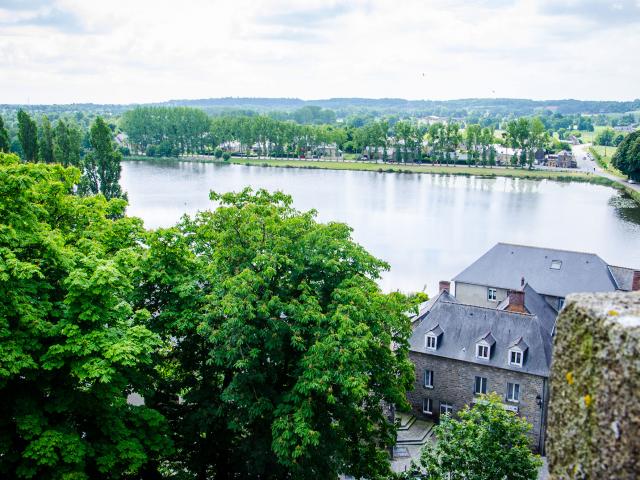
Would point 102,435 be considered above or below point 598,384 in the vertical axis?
below

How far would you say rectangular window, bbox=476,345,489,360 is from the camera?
24797 mm

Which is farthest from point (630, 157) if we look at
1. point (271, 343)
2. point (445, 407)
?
point (271, 343)

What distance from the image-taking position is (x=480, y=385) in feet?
82.1

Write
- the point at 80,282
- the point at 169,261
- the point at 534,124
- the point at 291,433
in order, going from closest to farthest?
the point at 80,282 < the point at 291,433 < the point at 169,261 < the point at 534,124

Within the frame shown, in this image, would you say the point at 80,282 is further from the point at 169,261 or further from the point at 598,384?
the point at 598,384

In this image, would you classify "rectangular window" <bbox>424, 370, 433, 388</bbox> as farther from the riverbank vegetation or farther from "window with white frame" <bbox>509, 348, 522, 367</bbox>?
the riverbank vegetation

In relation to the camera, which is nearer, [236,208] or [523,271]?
[236,208]

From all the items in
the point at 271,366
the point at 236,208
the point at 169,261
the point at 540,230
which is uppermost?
the point at 236,208

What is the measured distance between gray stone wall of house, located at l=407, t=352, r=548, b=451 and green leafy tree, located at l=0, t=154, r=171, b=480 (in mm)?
14363

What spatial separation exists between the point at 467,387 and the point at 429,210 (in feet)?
162

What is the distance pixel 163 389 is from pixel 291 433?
17.6ft

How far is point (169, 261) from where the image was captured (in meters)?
16.7

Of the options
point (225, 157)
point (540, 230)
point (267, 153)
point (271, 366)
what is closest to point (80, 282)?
point (271, 366)

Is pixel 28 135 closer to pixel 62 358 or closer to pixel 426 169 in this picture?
pixel 62 358
